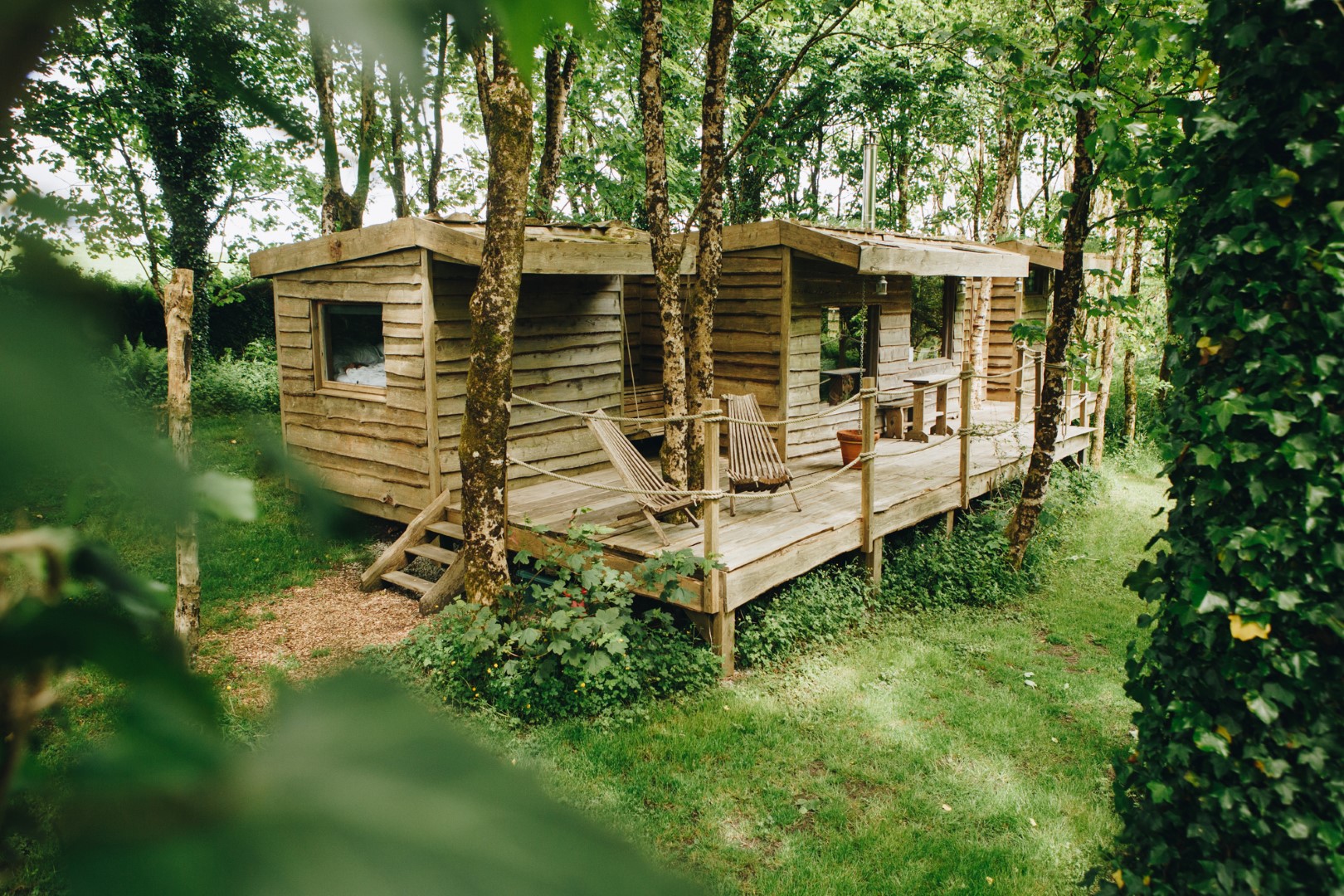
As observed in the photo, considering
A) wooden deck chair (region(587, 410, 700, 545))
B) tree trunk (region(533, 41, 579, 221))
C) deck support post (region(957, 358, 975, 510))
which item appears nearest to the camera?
wooden deck chair (region(587, 410, 700, 545))

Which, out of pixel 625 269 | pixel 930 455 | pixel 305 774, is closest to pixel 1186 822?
pixel 305 774

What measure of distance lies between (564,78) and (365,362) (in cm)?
686

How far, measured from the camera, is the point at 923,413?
454 inches

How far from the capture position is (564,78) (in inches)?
533

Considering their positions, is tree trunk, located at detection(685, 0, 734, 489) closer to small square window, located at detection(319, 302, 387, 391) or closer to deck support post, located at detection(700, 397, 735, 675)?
deck support post, located at detection(700, 397, 735, 675)

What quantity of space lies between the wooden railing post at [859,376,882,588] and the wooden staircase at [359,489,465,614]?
3.49 metres

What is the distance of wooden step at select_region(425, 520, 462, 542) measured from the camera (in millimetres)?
7801

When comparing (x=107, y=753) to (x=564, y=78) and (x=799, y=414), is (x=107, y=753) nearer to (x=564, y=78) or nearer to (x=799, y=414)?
(x=799, y=414)

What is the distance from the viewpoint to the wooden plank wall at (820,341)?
979cm

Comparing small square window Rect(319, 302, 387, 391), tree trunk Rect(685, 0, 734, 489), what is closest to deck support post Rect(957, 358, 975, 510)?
tree trunk Rect(685, 0, 734, 489)

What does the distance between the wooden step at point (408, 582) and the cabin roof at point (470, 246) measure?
9.40ft

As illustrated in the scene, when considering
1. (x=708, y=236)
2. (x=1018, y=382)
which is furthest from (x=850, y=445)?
(x=708, y=236)

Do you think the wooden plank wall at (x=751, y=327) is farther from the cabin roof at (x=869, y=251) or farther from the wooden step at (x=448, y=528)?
the wooden step at (x=448, y=528)

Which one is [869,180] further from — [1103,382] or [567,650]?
[567,650]
